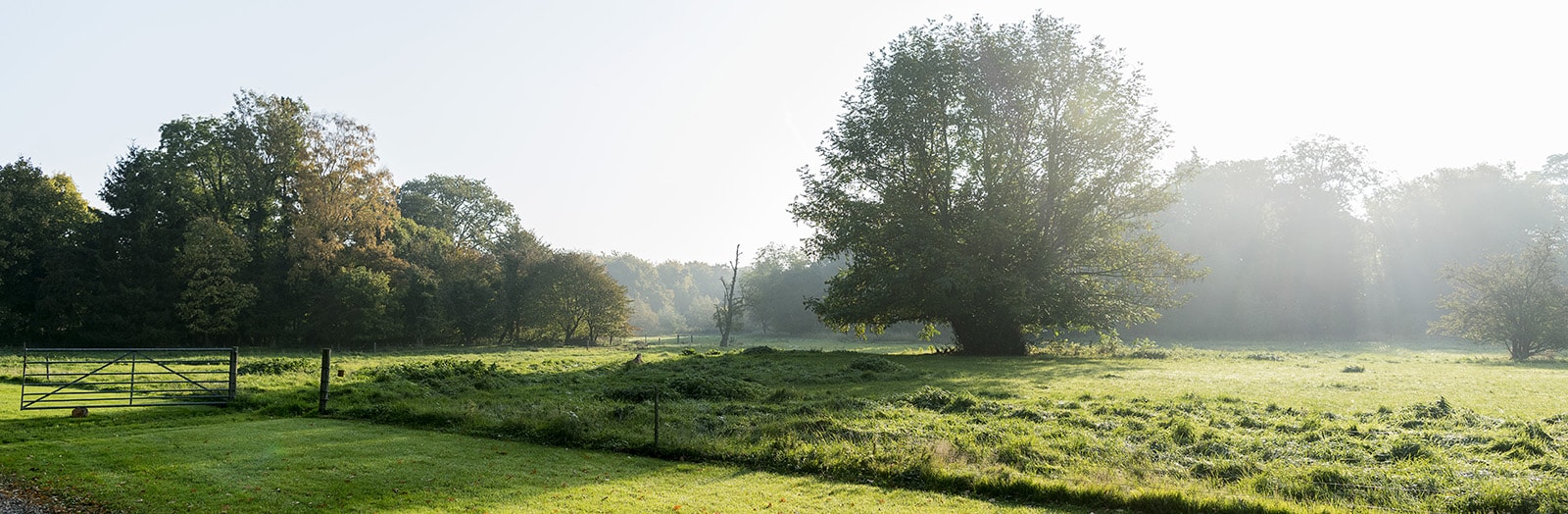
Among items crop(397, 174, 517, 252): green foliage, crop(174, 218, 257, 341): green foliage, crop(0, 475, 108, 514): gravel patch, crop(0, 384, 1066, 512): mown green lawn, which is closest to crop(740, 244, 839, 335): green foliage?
crop(397, 174, 517, 252): green foliage

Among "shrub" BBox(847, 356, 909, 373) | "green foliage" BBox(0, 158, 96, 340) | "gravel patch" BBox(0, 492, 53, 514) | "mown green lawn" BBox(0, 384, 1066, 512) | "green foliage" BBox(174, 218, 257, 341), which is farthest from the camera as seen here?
"green foliage" BBox(0, 158, 96, 340)

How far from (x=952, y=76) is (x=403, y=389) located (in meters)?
28.2

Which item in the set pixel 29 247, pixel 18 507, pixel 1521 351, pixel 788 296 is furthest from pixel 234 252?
pixel 1521 351

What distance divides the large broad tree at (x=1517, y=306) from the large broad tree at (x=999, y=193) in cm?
1798

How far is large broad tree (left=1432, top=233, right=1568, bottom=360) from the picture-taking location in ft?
125

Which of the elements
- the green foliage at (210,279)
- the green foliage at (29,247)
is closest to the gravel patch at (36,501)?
the green foliage at (210,279)

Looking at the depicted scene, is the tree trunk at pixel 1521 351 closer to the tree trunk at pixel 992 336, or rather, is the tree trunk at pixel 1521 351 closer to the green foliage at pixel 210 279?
the tree trunk at pixel 992 336

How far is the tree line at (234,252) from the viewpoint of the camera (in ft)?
158

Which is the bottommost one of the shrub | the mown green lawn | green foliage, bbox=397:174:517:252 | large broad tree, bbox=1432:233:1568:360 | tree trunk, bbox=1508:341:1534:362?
the mown green lawn

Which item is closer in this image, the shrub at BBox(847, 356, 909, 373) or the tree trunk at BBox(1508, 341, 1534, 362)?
the shrub at BBox(847, 356, 909, 373)

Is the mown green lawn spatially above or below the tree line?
below

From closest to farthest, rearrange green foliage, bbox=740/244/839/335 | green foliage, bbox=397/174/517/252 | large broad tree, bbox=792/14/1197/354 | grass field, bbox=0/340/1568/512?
grass field, bbox=0/340/1568/512 → large broad tree, bbox=792/14/1197/354 → green foliage, bbox=397/174/517/252 → green foliage, bbox=740/244/839/335

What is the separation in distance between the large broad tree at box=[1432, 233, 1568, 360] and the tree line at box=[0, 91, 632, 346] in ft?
207

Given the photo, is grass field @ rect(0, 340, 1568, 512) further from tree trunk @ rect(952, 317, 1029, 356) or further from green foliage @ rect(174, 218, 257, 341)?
green foliage @ rect(174, 218, 257, 341)
